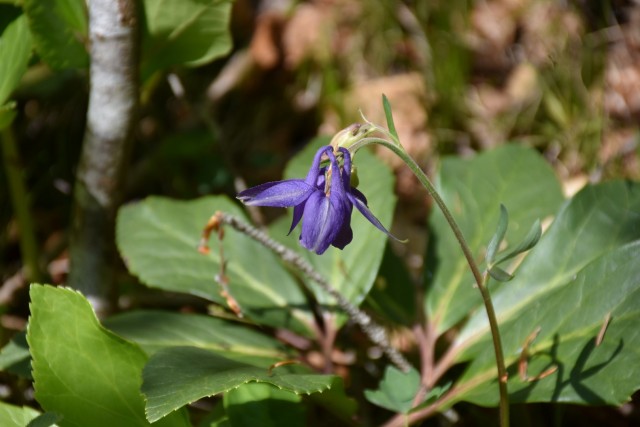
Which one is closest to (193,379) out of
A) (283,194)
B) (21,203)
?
(283,194)

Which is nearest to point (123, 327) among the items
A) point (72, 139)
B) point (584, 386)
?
point (584, 386)

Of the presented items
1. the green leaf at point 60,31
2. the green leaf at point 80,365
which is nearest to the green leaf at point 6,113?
the green leaf at point 60,31

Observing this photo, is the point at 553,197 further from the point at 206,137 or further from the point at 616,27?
the point at 616,27

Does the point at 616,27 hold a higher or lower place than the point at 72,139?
higher

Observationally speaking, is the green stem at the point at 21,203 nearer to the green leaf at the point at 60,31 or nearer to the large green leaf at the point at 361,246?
the green leaf at the point at 60,31

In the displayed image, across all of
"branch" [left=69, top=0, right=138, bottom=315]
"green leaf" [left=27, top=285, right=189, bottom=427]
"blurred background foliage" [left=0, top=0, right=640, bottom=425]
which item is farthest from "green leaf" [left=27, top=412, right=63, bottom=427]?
"blurred background foliage" [left=0, top=0, right=640, bottom=425]

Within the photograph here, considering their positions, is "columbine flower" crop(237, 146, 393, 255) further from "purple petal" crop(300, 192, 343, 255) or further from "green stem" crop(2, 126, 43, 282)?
"green stem" crop(2, 126, 43, 282)
